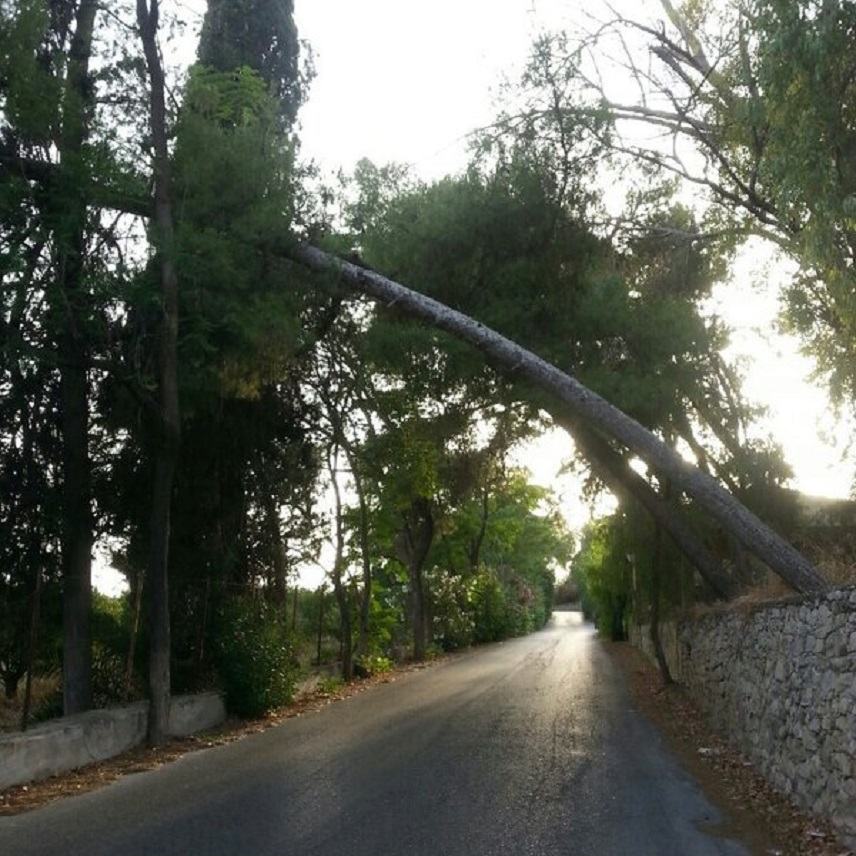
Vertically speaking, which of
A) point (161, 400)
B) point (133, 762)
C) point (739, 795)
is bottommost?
point (739, 795)

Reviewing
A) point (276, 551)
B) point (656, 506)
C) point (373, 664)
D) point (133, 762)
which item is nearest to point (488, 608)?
point (373, 664)

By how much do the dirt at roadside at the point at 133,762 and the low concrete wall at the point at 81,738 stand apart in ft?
0.33

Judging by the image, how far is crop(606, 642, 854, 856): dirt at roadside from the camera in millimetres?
7785

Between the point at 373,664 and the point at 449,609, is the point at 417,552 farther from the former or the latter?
the point at 373,664

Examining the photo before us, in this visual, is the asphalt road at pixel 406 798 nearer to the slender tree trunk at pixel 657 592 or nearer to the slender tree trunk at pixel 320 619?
the slender tree trunk at pixel 657 592

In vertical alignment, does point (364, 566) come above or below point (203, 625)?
above

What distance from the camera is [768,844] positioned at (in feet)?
26.0

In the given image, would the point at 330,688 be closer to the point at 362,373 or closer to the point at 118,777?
the point at 362,373

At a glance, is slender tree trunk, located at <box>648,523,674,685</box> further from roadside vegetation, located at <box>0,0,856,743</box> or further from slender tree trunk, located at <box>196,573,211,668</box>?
slender tree trunk, located at <box>196,573,211,668</box>

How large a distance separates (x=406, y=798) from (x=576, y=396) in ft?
21.0

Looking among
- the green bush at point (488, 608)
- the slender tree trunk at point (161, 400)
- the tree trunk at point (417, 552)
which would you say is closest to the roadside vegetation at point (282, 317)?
the slender tree trunk at point (161, 400)

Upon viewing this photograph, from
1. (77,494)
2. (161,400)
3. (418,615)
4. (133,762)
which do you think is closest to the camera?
(133,762)

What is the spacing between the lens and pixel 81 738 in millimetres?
11422

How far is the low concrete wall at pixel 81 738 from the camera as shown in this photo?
10.2 m
